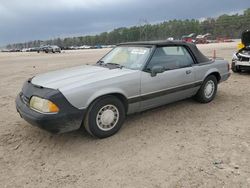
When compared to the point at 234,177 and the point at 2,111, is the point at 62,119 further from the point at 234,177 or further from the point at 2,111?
the point at 2,111

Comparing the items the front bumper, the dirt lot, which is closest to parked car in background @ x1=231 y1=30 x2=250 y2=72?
the dirt lot

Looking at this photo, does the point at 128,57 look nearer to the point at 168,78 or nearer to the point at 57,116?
the point at 168,78

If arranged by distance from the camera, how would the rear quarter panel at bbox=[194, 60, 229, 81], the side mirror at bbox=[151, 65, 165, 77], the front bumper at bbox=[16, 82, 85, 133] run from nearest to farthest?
the front bumper at bbox=[16, 82, 85, 133]
the side mirror at bbox=[151, 65, 165, 77]
the rear quarter panel at bbox=[194, 60, 229, 81]

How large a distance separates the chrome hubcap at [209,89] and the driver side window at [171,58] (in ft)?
2.64

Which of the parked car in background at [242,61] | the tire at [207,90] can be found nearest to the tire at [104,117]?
the tire at [207,90]

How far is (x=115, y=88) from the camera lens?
4.11 m

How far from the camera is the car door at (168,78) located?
15.0 ft

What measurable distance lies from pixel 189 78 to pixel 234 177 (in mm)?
2597

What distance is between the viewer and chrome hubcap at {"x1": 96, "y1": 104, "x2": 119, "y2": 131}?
4059 mm

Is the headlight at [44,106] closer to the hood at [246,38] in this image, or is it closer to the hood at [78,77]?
the hood at [78,77]

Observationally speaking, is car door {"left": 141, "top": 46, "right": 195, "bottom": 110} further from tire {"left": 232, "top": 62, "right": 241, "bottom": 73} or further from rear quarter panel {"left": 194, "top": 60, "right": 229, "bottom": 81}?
tire {"left": 232, "top": 62, "right": 241, "bottom": 73}

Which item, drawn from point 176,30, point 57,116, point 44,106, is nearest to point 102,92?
point 57,116

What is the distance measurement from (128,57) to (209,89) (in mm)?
2207

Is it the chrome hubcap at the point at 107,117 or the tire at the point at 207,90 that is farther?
the tire at the point at 207,90
